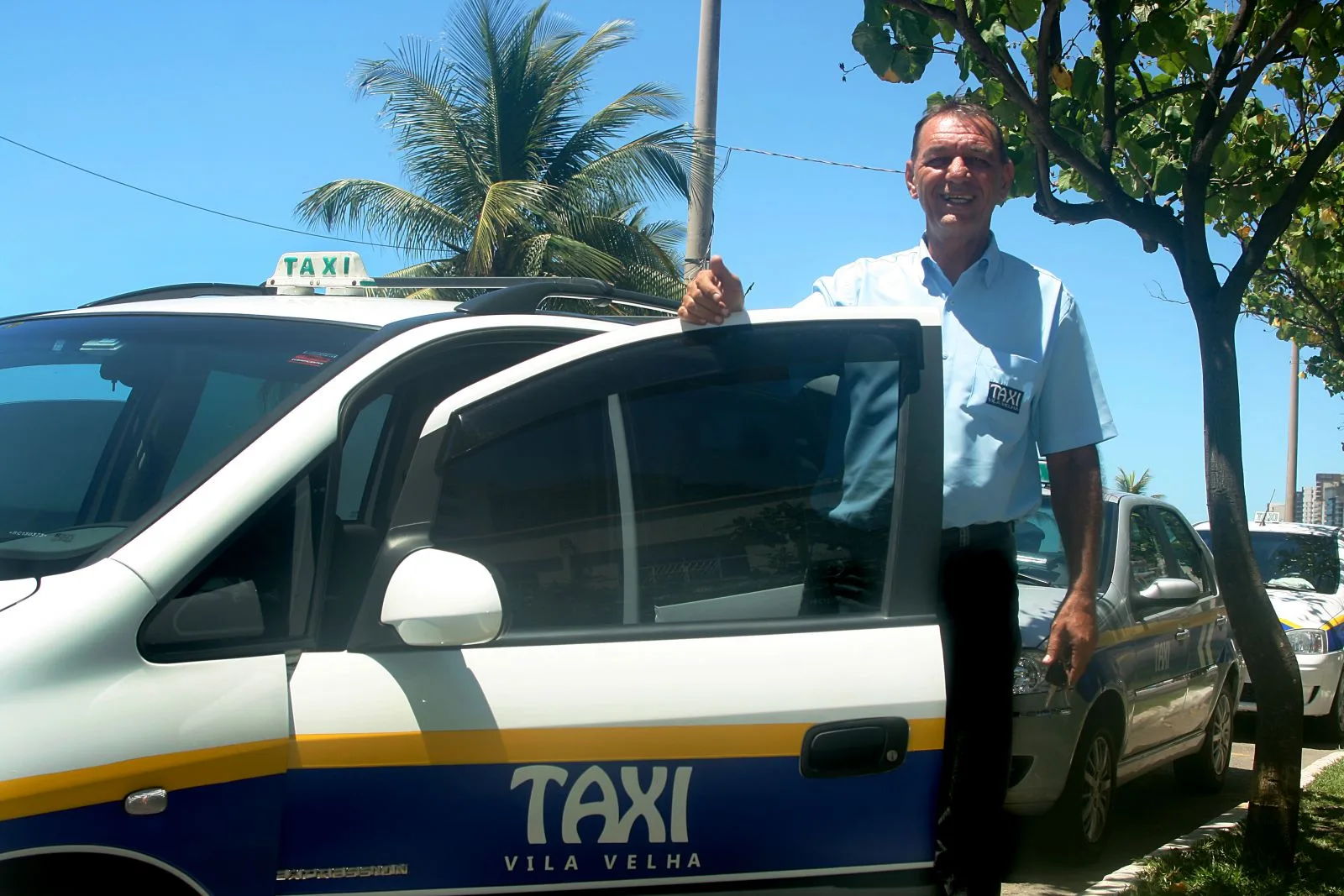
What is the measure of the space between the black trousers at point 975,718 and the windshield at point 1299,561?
9.31 metres

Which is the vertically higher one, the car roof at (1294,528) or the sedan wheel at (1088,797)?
the car roof at (1294,528)

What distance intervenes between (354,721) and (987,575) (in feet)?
4.48

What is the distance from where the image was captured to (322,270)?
14.1 feet

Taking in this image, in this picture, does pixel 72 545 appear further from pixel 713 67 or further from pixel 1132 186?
pixel 713 67

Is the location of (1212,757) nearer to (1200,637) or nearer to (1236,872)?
(1200,637)

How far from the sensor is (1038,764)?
5.33m

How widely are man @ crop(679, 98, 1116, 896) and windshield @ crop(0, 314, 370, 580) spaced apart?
912 millimetres

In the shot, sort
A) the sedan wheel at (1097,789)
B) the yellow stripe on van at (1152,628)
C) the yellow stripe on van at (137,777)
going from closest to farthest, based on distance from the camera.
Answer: the yellow stripe on van at (137,777), the sedan wheel at (1097,789), the yellow stripe on van at (1152,628)

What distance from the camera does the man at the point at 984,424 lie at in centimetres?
273

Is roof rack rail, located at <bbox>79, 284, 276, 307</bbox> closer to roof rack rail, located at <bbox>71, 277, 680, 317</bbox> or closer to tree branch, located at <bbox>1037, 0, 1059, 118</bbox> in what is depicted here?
roof rack rail, located at <bbox>71, 277, 680, 317</bbox>

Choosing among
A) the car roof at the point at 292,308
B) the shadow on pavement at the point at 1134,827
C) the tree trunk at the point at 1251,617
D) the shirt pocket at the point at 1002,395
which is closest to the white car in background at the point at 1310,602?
the shadow on pavement at the point at 1134,827

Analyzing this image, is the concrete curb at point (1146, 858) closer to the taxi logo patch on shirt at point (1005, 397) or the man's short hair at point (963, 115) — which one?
the taxi logo patch on shirt at point (1005, 397)

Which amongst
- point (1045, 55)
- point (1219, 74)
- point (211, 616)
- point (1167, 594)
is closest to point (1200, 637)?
point (1167, 594)

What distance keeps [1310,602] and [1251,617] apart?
668 cm
